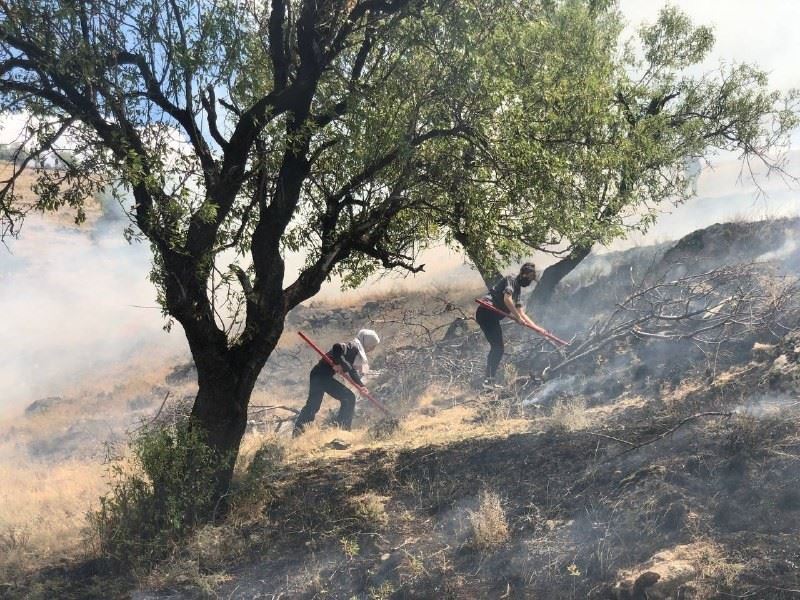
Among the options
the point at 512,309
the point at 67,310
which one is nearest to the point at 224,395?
the point at 512,309

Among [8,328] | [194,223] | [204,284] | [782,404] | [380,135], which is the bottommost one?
[782,404]

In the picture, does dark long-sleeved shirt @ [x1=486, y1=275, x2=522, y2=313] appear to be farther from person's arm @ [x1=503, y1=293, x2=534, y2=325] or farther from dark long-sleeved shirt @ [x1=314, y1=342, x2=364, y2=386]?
dark long-sleeved shirt @ [x1=314, y1=342, x2=364, y2=386]

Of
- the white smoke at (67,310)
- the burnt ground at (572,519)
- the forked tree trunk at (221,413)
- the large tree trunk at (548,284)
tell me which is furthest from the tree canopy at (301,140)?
the white smoke at (67,310)

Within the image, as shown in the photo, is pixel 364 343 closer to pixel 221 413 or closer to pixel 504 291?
pixel 504 291

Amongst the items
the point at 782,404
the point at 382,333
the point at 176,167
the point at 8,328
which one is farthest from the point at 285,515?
the point at 8,328

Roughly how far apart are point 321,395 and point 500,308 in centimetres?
275

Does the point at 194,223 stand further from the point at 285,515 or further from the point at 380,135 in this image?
the point at 285,515

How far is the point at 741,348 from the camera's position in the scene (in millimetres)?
8117

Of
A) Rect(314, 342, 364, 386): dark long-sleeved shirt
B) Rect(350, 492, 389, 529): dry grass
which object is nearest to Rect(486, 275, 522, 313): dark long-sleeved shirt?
Rect(314, 342, 364, 386): dark long-sleeved shirt

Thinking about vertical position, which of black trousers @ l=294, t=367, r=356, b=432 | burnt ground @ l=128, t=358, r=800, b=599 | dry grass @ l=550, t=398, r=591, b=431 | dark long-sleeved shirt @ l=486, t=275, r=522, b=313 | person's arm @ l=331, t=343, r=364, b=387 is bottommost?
burnt ground @ l=128, t=358, r=800, b=599

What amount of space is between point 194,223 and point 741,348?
6.15 metres

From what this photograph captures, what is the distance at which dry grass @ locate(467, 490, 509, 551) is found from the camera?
5.39 metres

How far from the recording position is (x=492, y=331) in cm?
994

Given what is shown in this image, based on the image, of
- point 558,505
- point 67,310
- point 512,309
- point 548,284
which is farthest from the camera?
point 67,310
